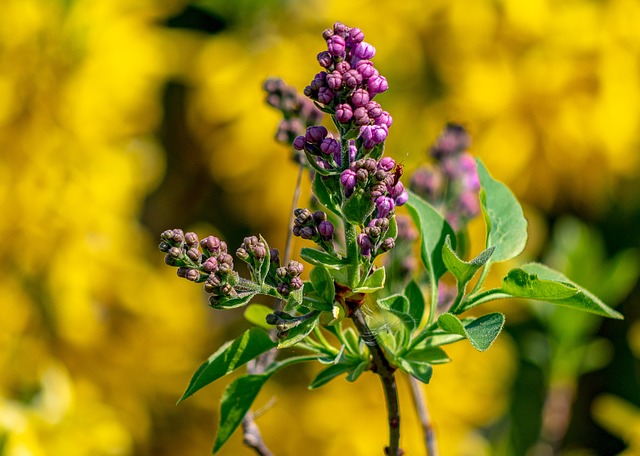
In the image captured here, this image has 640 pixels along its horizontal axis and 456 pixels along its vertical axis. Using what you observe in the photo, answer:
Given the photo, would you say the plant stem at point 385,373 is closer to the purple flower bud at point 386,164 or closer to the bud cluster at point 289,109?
the purple flower bud at point 386,164

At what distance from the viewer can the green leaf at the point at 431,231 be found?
0.47 m

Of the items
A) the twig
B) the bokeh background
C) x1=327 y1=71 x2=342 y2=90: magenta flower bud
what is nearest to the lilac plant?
x1=327 y1=71 x2=342 y2=90: magenta flower bud

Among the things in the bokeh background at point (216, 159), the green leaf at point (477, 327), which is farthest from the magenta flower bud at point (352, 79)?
the bokeh background at point (216, 159)

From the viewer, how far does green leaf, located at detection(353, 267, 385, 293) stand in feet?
1.24

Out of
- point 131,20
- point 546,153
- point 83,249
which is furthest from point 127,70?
point 546,153

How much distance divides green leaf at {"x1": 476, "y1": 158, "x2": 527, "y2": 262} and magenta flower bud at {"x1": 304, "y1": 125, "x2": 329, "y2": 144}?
14 centimetres

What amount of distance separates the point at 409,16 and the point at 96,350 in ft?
2.08

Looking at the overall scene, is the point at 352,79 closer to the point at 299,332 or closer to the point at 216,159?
the point at 299,332

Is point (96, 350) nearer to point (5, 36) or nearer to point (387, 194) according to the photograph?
point (5, 36)

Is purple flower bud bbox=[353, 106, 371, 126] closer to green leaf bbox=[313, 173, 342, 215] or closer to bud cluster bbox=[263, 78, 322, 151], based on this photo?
green leaf bbox=[313, 173, 342, 215]

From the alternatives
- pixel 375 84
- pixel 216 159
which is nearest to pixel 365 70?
pixel 375 84

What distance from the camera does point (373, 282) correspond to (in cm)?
38

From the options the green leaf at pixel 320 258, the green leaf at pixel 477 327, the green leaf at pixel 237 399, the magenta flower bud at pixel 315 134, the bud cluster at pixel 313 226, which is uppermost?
the magenta flower bud at pixel 315 134

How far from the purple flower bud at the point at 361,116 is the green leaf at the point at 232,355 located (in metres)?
0.12
